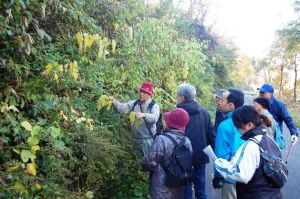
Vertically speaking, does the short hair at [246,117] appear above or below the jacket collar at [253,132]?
above

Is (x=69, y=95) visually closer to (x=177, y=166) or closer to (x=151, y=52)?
(x=177, y=166)

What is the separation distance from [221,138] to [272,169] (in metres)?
1.10

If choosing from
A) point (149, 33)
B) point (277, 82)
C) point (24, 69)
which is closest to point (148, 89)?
point (24, 69)

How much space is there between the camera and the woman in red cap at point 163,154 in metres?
4.35

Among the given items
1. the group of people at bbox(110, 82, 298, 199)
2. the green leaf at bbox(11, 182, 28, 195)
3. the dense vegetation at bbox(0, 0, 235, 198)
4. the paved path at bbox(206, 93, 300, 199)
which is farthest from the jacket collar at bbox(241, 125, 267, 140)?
the paved path at bbox(206, 93, 300, 199)

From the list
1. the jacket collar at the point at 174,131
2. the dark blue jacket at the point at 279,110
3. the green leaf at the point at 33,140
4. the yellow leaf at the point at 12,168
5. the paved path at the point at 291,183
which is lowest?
the paved path at the point at 291,183

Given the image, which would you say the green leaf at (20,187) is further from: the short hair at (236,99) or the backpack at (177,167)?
the short hair at (236,99)

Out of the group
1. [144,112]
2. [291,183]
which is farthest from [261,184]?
[291,183]

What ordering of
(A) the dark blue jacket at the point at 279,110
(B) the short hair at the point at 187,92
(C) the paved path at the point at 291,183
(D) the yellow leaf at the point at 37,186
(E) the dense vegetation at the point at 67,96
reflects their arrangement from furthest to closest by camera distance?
(C) the paved path at the point at 291,183 → (A) the dark blue jacket at the point at 279,110 → (B) the short hair at the point at 187,92 → (E) the dense vegetation at the point at 67,96 → (D) the yellow leaf at the point at 37,186

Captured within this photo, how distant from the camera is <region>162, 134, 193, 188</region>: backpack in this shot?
4.41 meters

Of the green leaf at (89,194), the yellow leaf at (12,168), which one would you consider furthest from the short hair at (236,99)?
the yellow leaf at (12,168)

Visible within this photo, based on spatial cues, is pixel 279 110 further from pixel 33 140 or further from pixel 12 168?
pixel 12 168

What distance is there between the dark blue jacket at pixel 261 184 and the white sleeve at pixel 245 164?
0.09m

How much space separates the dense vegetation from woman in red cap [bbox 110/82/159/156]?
237 mm
